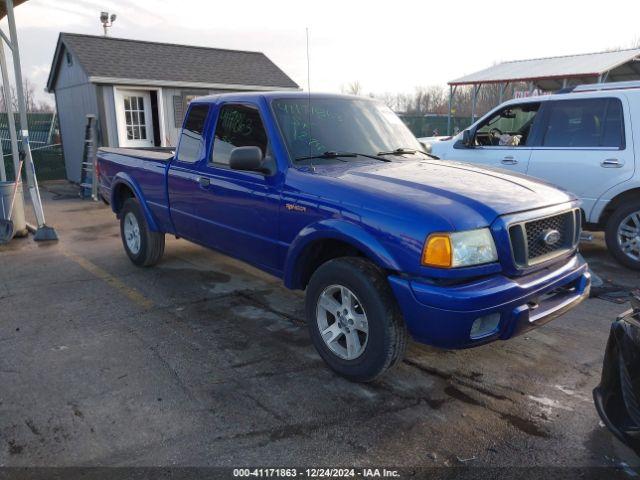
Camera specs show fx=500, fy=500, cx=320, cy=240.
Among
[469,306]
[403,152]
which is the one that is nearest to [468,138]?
[403,152]

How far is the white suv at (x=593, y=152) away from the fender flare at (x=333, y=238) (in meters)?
3.96

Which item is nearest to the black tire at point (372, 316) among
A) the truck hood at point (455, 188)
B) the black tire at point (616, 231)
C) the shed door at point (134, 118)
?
the truck hood at point (455, 188)

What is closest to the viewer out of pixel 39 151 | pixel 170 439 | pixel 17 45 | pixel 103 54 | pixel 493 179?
pixel 170 439

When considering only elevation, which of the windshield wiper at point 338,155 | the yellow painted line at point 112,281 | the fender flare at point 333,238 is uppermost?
the windshield wiper at point 338,155

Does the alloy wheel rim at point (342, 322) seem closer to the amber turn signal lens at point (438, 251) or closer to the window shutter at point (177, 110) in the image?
the amber turn signal lens at point (438, 251)

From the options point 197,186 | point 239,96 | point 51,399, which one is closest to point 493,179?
point 239,96

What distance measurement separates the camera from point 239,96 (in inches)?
Result: 178

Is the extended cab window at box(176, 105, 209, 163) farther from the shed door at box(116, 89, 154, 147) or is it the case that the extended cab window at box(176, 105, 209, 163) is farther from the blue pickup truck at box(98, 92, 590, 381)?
the shed door at box(116, 89, 154, 147)

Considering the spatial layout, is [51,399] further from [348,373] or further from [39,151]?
[39,151]

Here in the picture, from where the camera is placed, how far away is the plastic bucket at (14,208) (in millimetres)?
7637

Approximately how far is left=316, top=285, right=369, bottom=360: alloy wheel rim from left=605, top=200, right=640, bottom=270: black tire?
4.17m

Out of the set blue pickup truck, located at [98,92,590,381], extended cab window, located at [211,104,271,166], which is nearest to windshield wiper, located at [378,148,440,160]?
blue pickup truck, located at [98,92,590,381]

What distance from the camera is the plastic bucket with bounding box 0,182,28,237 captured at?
25.1 feet

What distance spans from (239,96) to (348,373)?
2.65 m
